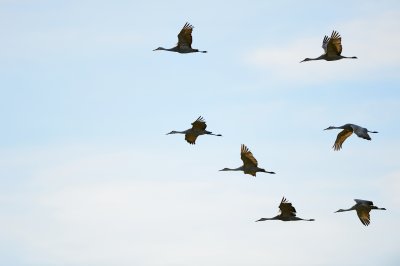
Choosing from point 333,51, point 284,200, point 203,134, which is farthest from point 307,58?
point 284,200

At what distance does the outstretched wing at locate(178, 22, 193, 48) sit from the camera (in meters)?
45.6

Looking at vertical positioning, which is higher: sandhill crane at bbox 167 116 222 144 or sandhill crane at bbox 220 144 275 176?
sandhill crane at bbox 167 116 222 144

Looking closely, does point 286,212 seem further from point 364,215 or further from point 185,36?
point 185,36

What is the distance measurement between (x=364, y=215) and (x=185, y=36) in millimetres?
11480

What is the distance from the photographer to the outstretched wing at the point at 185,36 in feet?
149

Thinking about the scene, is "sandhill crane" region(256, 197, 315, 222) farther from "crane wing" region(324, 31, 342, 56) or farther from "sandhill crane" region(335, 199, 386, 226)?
"crane wing" region(324, 31, 342, 56)

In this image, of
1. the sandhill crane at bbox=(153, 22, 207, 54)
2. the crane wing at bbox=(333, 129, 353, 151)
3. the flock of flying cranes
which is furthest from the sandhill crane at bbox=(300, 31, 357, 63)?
the sandhill crane at bbox=(153, 22, 207, 54)

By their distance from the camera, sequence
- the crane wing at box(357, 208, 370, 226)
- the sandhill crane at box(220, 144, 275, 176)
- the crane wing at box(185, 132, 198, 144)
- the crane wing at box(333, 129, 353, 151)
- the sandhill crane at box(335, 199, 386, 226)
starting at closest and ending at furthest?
the sandhill crane at box(335, 199, 386, 226) → the crane wing at box(357, 208, 370, 226) → the sandhill crane at box(220, 144, 275, 176) → the crane wing at box(333, 129, 353, 151) → the crane wing at box(185, 132, 198, 144)

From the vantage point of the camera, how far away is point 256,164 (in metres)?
43.8

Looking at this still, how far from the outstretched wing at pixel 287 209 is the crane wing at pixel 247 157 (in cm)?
280

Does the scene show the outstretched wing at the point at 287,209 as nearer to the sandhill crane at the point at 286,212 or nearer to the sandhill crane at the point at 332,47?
the sandhill crane at the point at 286,212

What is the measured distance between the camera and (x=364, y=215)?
4191 centimetres

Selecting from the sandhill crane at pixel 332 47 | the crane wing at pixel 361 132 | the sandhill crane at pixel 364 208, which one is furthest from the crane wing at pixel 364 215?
the sandhill crane at pixel 332 47

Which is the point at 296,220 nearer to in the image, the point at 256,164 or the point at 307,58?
the point at 256,164
